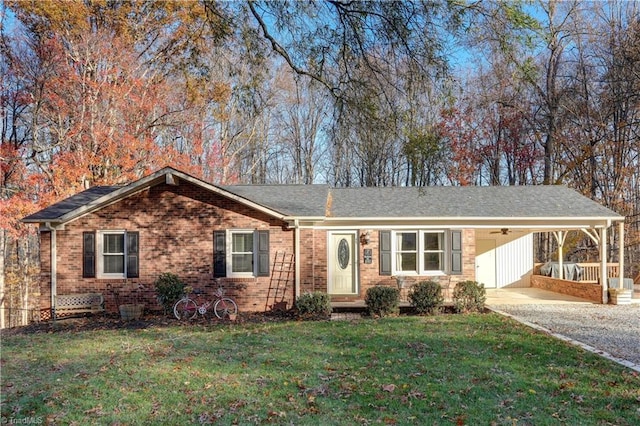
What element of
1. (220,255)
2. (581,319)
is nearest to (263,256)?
(220,255)

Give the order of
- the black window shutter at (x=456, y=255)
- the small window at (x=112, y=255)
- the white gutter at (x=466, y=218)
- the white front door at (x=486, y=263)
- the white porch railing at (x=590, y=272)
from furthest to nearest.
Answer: the white front door at (x=486, y=263)
the white porch railing at (x=590, y=272)
the black window shutter at (x=456, y=255)
the white gutter at (x=466, y=218)
the small window at (x=112, y=255)

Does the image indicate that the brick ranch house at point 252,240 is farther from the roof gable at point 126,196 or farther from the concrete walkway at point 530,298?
the concrete walkway at point 530,298

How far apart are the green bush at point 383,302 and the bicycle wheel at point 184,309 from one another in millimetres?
4470

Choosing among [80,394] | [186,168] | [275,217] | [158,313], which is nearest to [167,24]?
[186,168]

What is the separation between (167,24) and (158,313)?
32.2 ft

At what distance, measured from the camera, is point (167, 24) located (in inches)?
609

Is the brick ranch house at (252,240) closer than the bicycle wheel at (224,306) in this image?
No

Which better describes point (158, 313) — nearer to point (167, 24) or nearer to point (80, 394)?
point (80, 394)

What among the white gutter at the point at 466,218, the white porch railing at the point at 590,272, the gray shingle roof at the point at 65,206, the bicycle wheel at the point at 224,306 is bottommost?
the bicycle wheel at the point at 224,306

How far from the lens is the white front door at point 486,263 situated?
1755cm

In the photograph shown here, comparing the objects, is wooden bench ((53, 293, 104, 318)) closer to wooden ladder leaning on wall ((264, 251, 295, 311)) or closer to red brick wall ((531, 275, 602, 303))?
wooden ladder leaning on wall ((264, 251, 295, 311))

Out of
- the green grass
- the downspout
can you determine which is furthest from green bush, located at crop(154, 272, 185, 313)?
the downspout

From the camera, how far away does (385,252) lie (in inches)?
522

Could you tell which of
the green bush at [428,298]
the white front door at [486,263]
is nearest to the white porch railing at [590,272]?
the white front door at [486,263]
